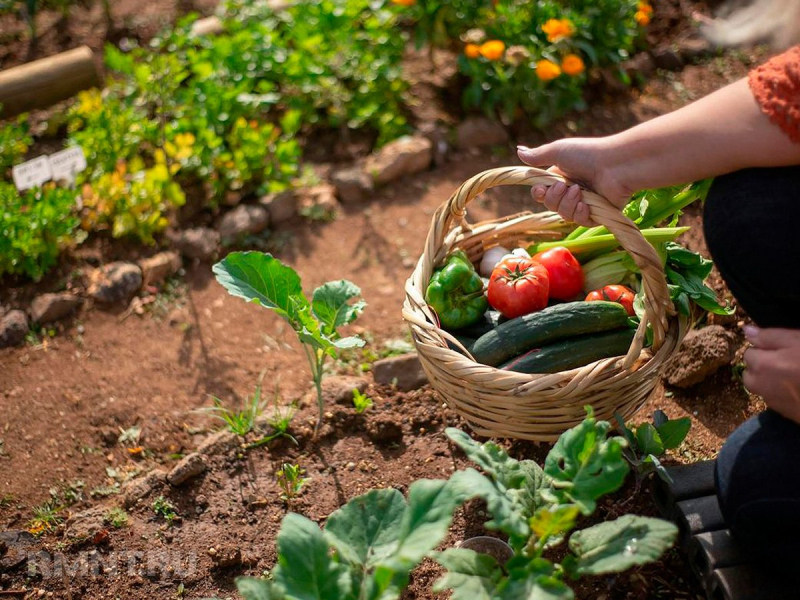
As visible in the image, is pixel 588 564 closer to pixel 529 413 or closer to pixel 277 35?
pixel 529 413

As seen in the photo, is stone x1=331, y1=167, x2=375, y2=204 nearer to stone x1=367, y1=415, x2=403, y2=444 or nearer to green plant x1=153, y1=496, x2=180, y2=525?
stone x1=367, y1=415, x2=403, y2=444

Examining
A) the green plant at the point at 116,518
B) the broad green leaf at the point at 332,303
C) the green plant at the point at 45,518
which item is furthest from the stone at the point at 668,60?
the green plant at the point at 45,518

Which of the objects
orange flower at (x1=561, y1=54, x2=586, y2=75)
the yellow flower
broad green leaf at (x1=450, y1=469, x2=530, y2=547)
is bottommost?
broad green leaf at (x1=450, y1=469, x2=530, y2=547)

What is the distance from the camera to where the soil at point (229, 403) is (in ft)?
7.73

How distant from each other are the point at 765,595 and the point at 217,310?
8.27 feet

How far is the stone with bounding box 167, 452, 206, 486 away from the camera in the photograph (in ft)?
8.50

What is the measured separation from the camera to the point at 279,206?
3.88 metres

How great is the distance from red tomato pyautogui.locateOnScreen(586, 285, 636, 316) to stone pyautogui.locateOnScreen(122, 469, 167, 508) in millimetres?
1598

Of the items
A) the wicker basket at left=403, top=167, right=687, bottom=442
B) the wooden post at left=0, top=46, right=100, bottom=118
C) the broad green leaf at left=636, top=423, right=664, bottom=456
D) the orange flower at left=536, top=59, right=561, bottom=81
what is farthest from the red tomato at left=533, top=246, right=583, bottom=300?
the wooden post at left=0, top=46, right=100, bottom=118

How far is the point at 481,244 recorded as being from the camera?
279 cm

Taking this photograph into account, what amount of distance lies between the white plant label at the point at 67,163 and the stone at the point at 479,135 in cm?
198

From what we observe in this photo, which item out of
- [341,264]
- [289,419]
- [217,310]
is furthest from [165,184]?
[289,419]

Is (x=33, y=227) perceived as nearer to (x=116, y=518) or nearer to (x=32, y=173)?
(x=32, y=173)

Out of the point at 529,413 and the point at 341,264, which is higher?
the point at 529,413
